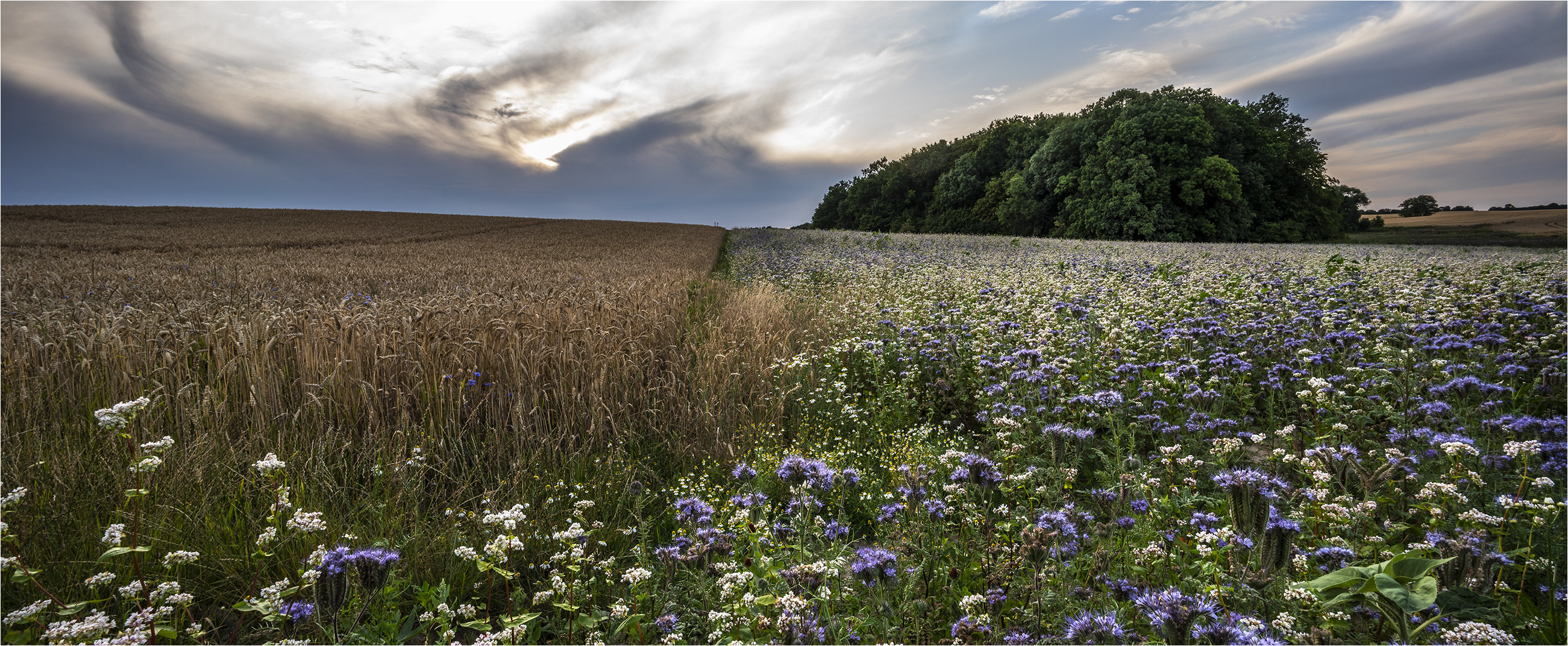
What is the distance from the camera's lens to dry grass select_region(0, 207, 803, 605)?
11.2 ft

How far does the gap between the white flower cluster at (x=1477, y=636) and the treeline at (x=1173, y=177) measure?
40744mm

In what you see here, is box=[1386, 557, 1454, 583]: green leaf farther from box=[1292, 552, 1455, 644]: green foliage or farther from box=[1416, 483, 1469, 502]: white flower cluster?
box=[1416, 483, 1469, 502]: white flower cluster

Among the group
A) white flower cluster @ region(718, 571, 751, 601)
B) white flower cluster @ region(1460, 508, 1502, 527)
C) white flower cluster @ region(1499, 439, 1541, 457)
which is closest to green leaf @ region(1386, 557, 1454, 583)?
white flower cluster @ region(1460, 508, 1502, 527)

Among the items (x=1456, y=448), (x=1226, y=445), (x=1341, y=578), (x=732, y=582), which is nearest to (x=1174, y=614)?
(x=1341, y=578)

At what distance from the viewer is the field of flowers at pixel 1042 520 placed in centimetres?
220

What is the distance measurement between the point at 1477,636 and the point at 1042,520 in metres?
1.26

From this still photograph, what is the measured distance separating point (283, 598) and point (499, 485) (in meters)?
1.17

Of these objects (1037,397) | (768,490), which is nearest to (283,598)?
(768,490)

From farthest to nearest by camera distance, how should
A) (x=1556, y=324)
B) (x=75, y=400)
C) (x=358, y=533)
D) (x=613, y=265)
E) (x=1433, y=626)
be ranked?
(x=613, y=265)
(x=1556, y=324)
(x=75, y=400)
(x=358, y=533)
(x=1433, y=626)

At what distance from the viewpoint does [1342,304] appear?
297 inches

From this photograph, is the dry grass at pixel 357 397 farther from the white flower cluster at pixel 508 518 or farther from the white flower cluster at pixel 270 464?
the white flower cluster at pixel 508 518

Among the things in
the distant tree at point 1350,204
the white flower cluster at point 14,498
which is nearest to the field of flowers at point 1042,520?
the white flower cluster at point 14,498

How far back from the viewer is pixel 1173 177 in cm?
3719

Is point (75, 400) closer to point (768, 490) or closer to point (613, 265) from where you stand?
point (768, 490)
